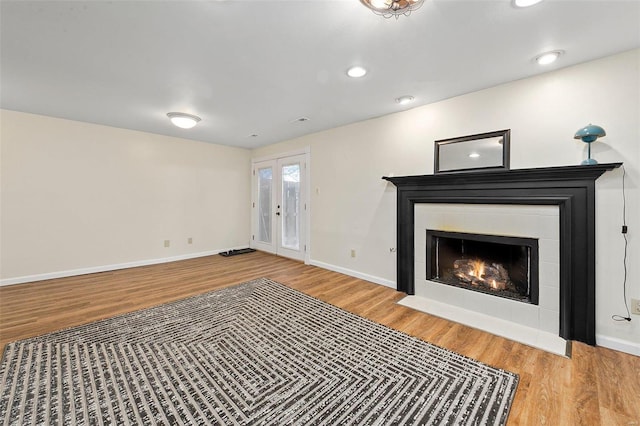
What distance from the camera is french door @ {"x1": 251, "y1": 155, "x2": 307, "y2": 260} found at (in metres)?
4.86

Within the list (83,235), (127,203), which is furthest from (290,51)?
(83,235)

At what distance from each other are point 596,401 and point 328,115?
353 cm

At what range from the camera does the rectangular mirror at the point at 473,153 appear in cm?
257

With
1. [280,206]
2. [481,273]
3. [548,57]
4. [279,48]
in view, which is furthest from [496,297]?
[280,206]

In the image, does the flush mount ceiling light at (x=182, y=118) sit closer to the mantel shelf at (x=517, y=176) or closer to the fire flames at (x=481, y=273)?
the mantel shelf at (x=517, y=176)

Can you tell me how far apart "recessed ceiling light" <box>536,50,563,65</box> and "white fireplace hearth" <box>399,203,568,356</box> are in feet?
3.98

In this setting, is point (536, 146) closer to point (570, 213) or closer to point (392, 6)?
point (570, 213)

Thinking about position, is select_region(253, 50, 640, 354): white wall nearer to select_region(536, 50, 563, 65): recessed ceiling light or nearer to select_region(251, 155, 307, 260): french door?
select_region(536, 50, 563, 65): recessed ceiling light

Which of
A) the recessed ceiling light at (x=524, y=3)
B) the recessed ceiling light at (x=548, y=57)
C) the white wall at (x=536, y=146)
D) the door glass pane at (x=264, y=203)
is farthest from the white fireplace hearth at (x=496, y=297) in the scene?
the door glass pane at (x=264, y=203)

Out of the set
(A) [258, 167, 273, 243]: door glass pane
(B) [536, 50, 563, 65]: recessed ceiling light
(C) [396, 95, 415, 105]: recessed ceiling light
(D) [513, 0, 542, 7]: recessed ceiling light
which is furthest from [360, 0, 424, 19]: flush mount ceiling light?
(A) [258, 167, 273, 243]: door glass pane

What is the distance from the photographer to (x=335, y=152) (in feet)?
13.7

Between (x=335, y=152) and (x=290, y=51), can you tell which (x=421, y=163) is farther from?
(x=290, y=51)

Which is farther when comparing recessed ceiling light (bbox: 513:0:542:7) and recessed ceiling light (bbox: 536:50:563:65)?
recessed ceiling light (bbox: 536:50:563:65)

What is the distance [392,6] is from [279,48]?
0.90 meters
